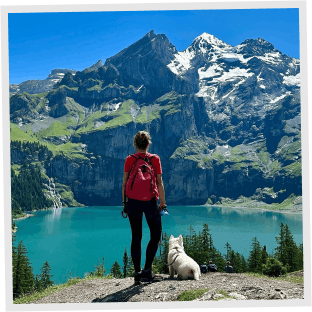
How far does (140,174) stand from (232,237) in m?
109

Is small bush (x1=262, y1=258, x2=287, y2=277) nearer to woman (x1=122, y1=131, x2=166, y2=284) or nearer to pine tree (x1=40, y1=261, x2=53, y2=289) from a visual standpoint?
woman (x1=122, y1=131, x2=166, y2=284)

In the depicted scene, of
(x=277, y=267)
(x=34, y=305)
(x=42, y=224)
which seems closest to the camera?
(x=34, y=305)

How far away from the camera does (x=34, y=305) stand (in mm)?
7223

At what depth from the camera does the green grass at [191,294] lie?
6.71 metres

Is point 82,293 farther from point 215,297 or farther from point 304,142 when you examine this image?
point 304,142

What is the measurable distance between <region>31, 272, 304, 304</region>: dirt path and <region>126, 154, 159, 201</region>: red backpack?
6.65 ft

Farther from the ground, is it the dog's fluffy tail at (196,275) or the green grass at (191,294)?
the green grass at (191,294)

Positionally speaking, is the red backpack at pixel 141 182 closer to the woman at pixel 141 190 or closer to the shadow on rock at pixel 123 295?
the woman at pixel 141 190

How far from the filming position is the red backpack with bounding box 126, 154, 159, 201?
6.93 m

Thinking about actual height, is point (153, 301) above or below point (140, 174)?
below

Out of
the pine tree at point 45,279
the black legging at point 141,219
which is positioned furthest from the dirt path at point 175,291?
the pine tree at point 45,279

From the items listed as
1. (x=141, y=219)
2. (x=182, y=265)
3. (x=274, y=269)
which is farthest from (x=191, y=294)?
(x=274, y=269)

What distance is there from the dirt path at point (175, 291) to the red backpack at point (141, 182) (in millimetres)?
2027

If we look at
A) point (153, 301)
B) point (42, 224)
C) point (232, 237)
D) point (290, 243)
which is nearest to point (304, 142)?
point (153, 301)
